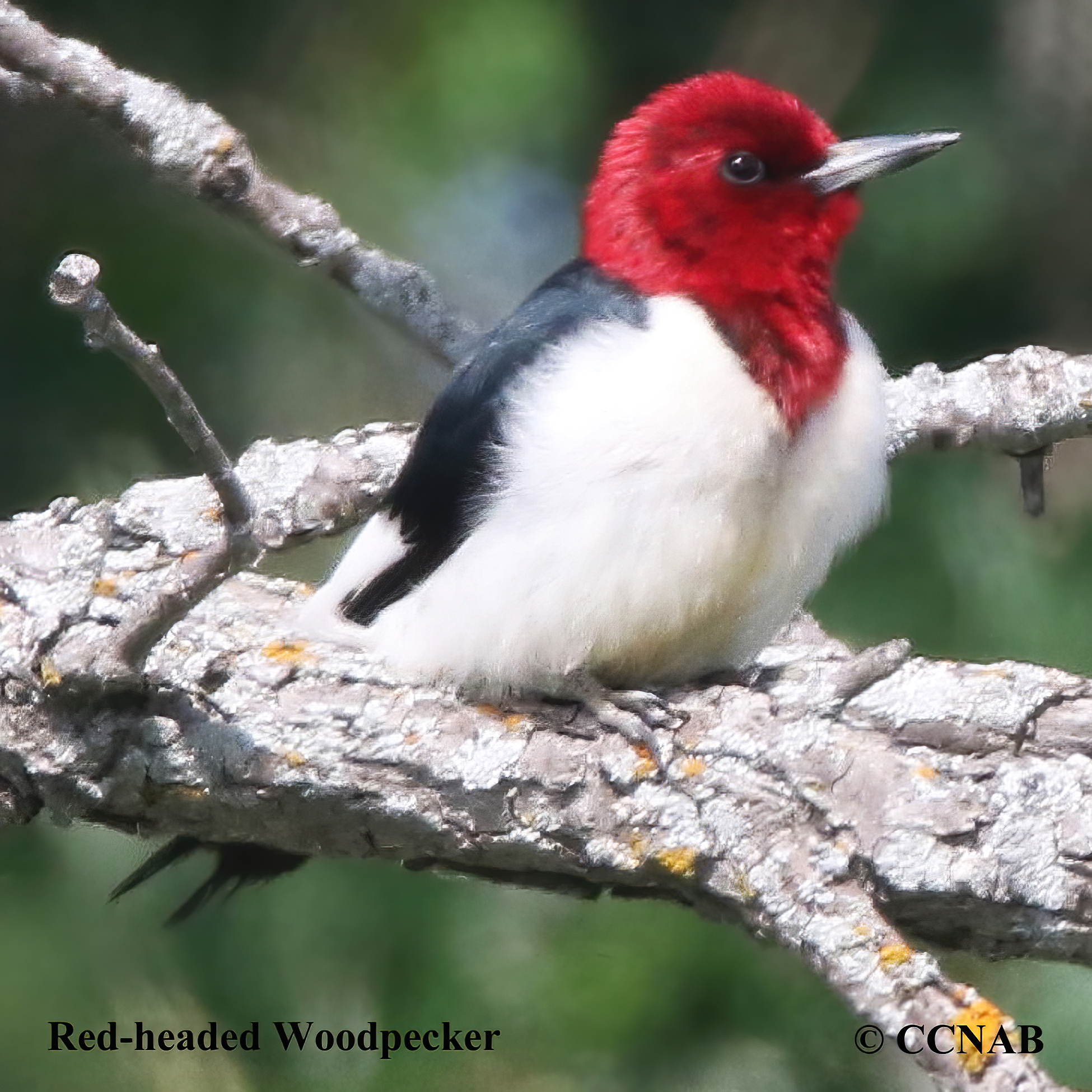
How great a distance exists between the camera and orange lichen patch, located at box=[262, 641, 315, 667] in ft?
7.18

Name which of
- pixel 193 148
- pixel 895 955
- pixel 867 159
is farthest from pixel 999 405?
pixel 193 148

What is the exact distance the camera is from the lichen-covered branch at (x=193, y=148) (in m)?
2.38

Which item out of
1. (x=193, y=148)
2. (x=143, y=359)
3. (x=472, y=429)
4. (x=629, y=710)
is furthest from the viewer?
(x=193, y=148)

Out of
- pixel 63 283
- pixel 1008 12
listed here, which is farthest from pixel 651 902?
pixel 1008 12

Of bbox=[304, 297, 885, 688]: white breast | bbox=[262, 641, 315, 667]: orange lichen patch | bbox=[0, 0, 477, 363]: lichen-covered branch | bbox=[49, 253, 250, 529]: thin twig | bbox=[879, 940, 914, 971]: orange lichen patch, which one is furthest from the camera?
bbox=[0, 0, 477, 363]: lichen-covered branch

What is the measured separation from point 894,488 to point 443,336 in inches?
27.3

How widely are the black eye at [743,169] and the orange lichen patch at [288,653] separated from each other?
76cm

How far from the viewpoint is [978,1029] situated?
1632 millimetres

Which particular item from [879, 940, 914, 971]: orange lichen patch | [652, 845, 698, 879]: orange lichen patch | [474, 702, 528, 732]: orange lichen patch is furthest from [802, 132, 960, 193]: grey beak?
[879, 940, 914, 971]: orange lichen patch

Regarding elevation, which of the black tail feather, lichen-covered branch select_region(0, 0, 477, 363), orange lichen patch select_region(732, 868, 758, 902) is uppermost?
lichen-covered branch select_region(0, 0, 477, 363)

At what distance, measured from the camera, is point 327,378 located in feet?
9.98

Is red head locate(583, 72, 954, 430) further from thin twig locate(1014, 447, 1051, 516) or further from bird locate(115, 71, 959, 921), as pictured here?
thin twig locate(1014, 447, 1051, 516)

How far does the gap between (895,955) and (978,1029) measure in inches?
4.6

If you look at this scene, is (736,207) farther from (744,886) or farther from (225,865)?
(225,865)
